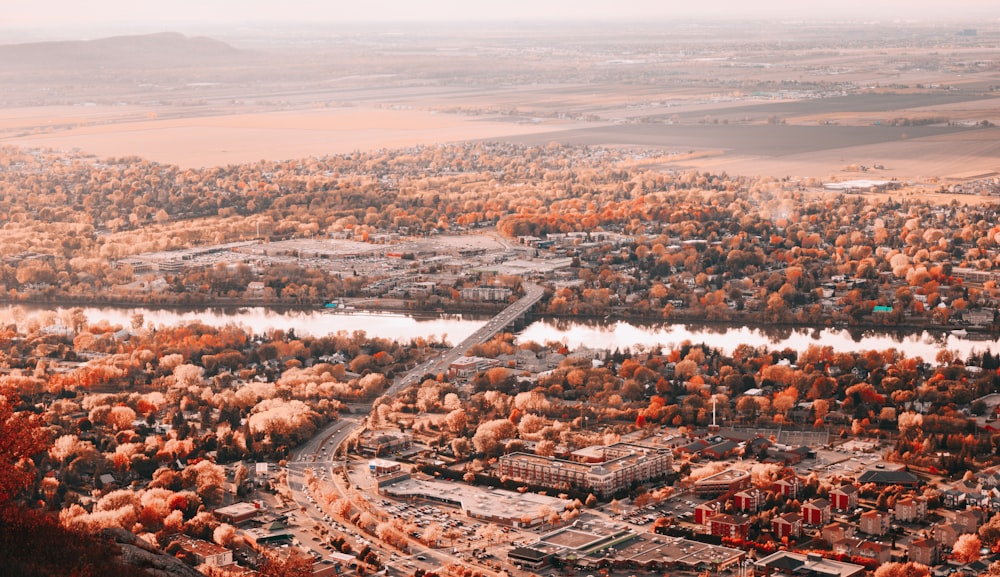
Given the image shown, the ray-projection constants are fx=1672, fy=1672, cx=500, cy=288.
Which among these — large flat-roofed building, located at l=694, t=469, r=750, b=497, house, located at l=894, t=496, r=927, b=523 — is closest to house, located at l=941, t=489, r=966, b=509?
house, located at l=894, t=496, r=927, b=523

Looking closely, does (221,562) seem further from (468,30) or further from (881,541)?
(468,30)

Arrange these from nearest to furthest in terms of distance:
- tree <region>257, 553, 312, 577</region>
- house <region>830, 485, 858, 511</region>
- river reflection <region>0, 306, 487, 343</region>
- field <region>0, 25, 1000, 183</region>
A: tree <region>257, 553, 312, 577</region>
house <region>830, 485, 858, 511</region>
river reflection <region>0, 306, 487, 343</region>
field <region>0, 25, 1000, 183</region>

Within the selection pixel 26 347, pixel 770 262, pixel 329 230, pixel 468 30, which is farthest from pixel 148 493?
pixel 468 30

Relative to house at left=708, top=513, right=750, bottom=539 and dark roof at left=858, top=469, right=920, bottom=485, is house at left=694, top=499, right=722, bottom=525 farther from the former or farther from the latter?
dark roof at left=858, top=469, right=920, bottom=485

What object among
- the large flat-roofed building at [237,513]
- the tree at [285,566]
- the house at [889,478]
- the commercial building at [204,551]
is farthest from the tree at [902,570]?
the large flat-roofed building at [237,513]

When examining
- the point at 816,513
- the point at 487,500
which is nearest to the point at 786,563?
the point at 816,513

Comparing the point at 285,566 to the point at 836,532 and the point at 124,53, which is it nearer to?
the point at 836,532
